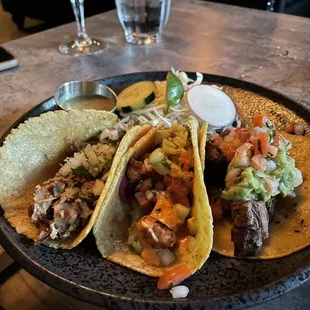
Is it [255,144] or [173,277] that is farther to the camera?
[255,144]

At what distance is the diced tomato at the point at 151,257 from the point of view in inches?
50.4

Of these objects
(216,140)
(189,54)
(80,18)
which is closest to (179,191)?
(216,140)

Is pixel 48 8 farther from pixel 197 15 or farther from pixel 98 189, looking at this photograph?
pixel 98 189

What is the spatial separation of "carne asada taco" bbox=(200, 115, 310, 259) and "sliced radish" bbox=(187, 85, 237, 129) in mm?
297

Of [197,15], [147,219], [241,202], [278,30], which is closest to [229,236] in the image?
[241,202]

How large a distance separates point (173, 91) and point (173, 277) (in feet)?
3.28

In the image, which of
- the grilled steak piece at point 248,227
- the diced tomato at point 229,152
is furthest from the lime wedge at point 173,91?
the grilled steak piece at point 248,227

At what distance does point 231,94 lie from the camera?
206 centimetres

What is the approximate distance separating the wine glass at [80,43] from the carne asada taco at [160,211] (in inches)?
59.8

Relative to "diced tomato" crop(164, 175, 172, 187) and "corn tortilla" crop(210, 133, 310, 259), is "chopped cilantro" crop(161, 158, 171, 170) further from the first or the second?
"corn tortilla" crop(210, 133, 310, 259)

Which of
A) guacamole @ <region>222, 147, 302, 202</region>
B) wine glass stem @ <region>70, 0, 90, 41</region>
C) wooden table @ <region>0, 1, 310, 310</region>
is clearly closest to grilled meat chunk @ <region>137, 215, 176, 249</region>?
guacamole @ <region>222, 147, 302, 202</region>

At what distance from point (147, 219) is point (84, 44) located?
1.99m

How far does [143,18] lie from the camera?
9.64 feet

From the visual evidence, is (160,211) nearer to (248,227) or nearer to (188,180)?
(188,180)
